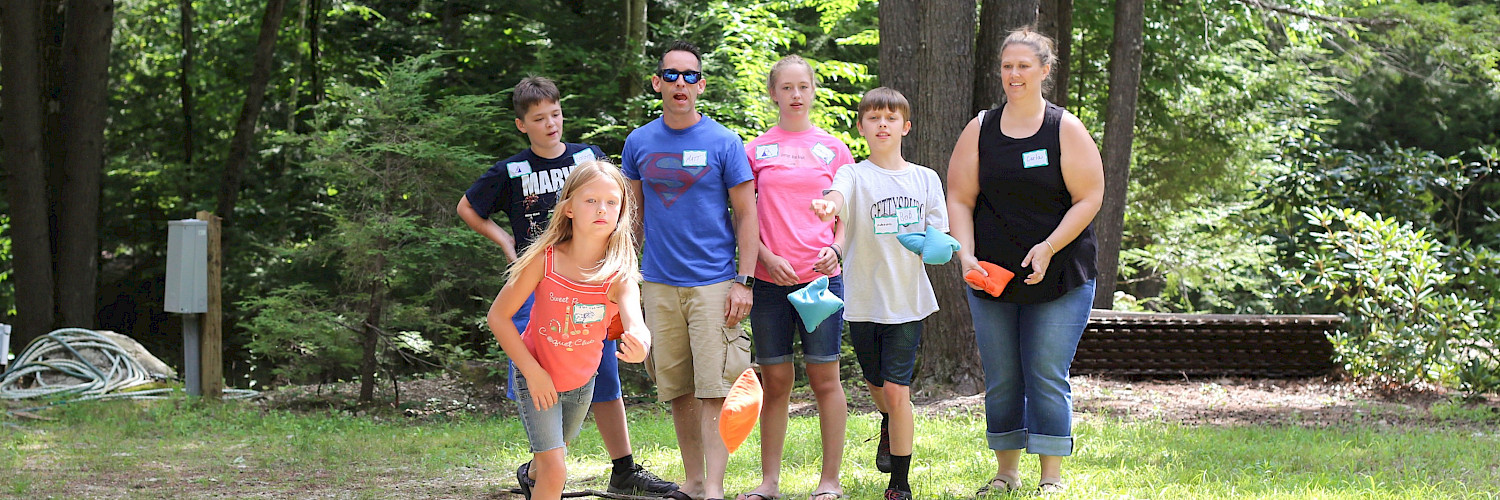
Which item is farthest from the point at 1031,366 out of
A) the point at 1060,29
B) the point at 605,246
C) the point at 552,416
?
the point at 1060,29

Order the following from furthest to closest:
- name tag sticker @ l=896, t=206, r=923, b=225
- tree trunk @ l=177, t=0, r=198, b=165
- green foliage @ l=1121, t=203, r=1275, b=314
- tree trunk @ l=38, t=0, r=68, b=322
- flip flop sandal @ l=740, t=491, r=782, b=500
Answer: tree trunk @ l=177, t=0, r=198, b=165
green foliage @ l=1121, t=203, r=1275, b=314
tree trunk @ l=38, t=0, r=68, b=322
flip flop sandal @ l=740, t=491, r=782, b=500
name tag sticker @ l=896, t=206, r=923, b=225

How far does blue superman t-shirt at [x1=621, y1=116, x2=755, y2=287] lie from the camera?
3.77 meters

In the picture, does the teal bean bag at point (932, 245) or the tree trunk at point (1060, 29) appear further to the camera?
the tree trunk at point (1060, 29)

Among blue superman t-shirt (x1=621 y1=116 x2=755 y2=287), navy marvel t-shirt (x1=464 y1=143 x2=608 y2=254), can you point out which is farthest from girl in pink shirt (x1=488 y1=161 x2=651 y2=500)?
navy marvel t-shirt (x1=464 y1=143 x2=608 y2=254)

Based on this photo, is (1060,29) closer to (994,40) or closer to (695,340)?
(994,40)

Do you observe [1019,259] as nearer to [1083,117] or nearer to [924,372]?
[924,372]

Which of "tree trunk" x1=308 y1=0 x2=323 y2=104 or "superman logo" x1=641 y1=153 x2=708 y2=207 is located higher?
"tree trunk" x1=308 y1=0 x2=323 y2=104

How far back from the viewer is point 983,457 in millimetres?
4738

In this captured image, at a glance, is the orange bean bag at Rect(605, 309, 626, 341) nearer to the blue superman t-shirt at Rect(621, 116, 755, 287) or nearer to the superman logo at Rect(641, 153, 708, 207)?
the blue superman t-shirt at Rect(621, 116, 755, 287)

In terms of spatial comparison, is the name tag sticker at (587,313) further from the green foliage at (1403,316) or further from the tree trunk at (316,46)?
the tree trunk at (316,46)

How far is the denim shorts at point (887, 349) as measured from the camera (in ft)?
12.2

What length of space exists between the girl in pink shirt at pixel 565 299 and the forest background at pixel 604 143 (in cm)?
392

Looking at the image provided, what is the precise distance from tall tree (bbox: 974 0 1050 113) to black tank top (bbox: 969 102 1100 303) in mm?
3603

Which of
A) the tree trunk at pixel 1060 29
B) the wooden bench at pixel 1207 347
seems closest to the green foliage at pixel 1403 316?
the wooden bench at pixel 1207 347
